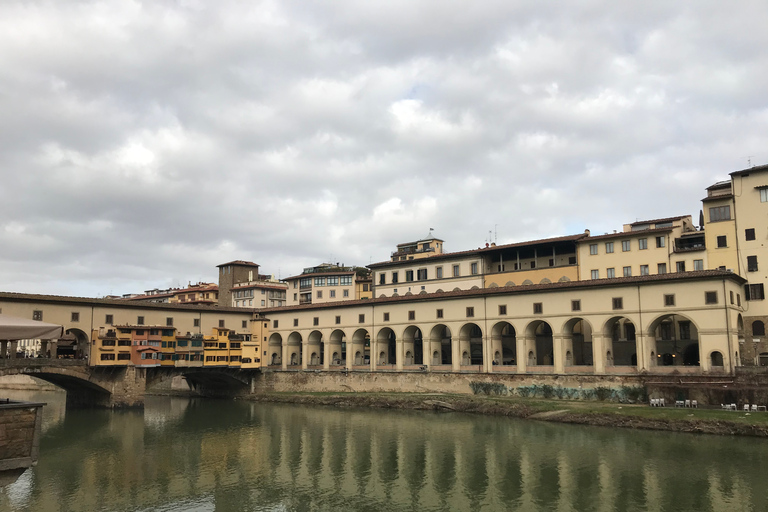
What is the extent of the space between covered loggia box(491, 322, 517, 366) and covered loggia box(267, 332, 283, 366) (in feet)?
101

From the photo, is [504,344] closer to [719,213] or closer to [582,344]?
[582,344]

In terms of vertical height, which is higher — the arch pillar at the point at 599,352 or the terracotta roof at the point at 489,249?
the terracotta roof at the point at 489,249

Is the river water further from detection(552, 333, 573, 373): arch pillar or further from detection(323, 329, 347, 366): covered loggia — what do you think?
detection(323, 329, 347, 366): covered loggia

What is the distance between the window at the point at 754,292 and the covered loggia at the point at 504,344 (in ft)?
70.3

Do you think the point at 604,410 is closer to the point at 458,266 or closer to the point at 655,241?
the point at 655,241

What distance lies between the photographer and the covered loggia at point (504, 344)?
59938 mm

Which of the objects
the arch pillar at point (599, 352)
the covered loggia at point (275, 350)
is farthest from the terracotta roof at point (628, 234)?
the covered loggia at point (275, 350)

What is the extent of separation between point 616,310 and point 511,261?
69.0 feet

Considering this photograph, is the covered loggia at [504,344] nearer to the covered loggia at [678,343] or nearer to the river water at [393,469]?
the river water at [393,469]

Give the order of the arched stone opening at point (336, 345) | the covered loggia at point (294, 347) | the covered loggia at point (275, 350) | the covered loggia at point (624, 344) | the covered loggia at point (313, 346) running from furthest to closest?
the covered loggia at point (275, 350) → the covered loggia at point (294, 347) → the covered loggia at point (313, 346) → the arched stone opening at point (336, 345) → the covered loggia at point (624, 344)

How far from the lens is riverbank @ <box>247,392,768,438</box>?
1500 inches

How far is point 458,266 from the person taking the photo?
76.1m

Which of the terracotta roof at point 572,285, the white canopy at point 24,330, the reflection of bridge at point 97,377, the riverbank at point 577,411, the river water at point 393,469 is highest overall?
the terracotta roof at point 572,285

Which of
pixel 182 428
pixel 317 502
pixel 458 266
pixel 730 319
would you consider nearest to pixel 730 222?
pixel 730 319
